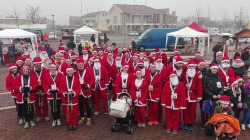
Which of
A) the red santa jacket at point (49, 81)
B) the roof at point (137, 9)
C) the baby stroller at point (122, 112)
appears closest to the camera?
the baby stroller at point (122, 112)

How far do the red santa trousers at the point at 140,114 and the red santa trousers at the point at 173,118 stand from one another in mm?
671

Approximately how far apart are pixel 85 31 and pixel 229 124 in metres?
22.8

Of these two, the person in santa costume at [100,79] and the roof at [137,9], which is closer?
the person in santa costume at [100,79]

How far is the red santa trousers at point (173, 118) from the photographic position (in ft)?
21.6

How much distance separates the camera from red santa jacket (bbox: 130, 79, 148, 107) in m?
6.83

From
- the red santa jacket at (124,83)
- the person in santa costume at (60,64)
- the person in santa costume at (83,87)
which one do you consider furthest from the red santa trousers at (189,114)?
the person in santa costume at (60,64)

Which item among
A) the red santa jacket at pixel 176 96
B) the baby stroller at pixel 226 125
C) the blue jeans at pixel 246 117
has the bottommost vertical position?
the blue jeans at pixel 246 117

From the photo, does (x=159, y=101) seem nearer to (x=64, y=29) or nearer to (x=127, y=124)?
(x=127, y=124)

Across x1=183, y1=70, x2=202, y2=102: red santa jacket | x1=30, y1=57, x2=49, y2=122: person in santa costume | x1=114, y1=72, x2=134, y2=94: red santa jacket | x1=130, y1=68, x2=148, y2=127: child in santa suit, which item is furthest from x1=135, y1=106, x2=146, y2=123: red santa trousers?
x1=30, y1=57, x2=49, y2=122: person in santa costume

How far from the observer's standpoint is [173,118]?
6711 millimetres

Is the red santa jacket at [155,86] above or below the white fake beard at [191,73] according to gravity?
below

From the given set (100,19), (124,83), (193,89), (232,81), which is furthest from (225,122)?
(100,19)

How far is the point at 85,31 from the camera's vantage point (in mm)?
26797

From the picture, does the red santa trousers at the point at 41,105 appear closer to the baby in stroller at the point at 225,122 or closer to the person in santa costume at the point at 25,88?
the person in santa costume at the point at 25,88
